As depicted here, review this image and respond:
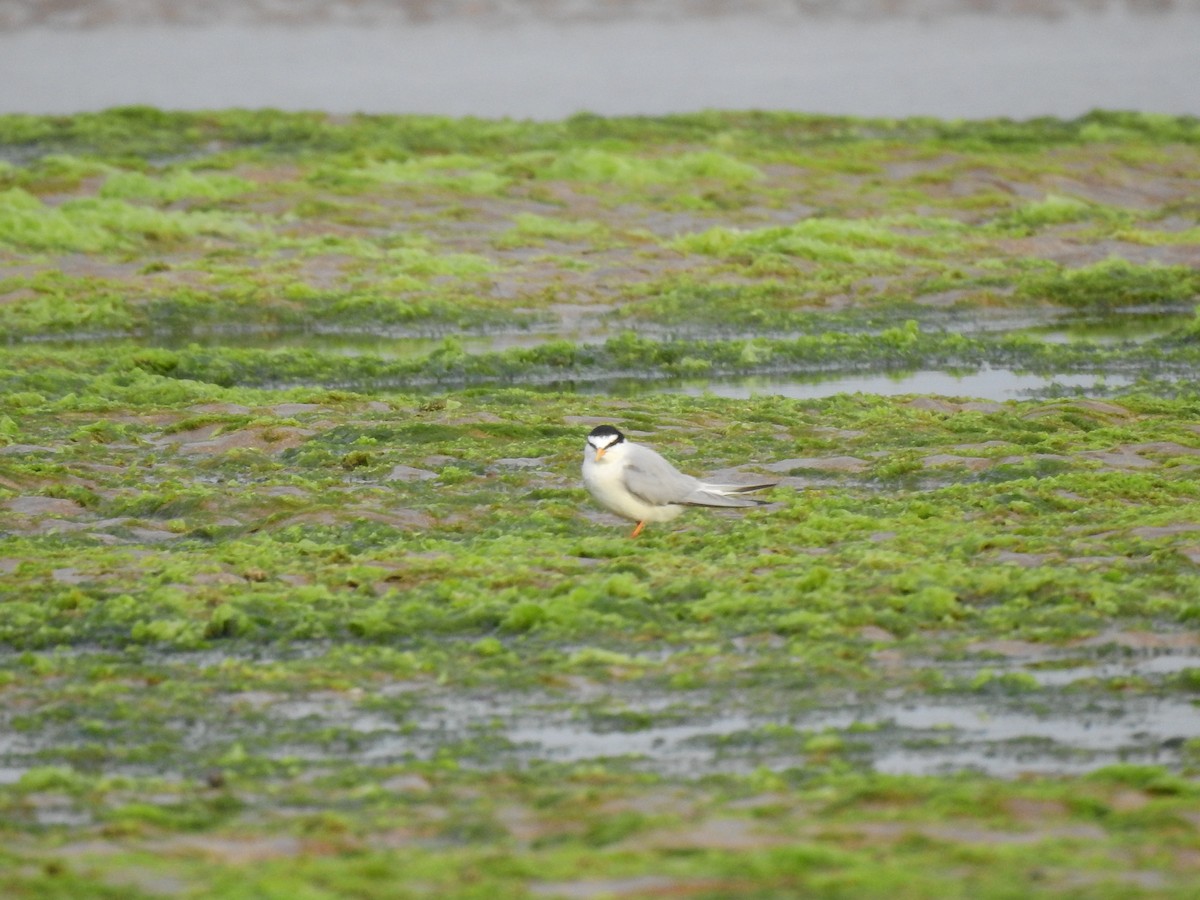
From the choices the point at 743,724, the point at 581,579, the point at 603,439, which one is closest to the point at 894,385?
the point at 603,439

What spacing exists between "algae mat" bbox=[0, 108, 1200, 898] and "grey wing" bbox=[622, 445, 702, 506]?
21cm

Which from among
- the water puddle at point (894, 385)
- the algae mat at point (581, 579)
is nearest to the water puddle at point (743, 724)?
the algae mat at point (581, 579)

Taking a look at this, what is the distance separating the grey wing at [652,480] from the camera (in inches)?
315

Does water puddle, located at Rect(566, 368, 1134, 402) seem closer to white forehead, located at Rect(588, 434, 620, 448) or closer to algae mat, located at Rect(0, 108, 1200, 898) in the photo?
algae mat, located at Rect(0, 108, 1200, 898)

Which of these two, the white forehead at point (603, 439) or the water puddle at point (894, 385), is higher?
the white forehead at point (603, 439)

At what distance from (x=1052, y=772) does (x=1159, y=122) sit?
2525 centimetres

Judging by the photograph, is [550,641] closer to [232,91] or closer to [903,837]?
[903,837]

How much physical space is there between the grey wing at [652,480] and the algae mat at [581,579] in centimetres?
21

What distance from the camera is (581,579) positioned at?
293 inches

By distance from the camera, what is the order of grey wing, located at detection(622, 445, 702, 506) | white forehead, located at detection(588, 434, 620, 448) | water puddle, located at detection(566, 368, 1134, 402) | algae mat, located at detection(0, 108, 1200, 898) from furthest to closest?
water puddle, located at detection(566, 368, 1134, 402), white forehead, located at detection(588, 434, 620, 448), grey wing, located at detection(622, 445, 702, 506), algae mat, located at detection(0, 108, 1200, 898)

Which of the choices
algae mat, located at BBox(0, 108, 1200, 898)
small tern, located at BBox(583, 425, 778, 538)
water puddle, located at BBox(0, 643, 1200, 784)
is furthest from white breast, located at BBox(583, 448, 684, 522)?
water puddle, located at BBox(0, 643, 1200, 784)

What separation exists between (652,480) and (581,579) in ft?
2.45

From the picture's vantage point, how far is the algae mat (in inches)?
191

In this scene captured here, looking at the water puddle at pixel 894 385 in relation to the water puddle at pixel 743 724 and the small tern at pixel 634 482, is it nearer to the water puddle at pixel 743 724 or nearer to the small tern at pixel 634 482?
the small tern at pixel 634 482
